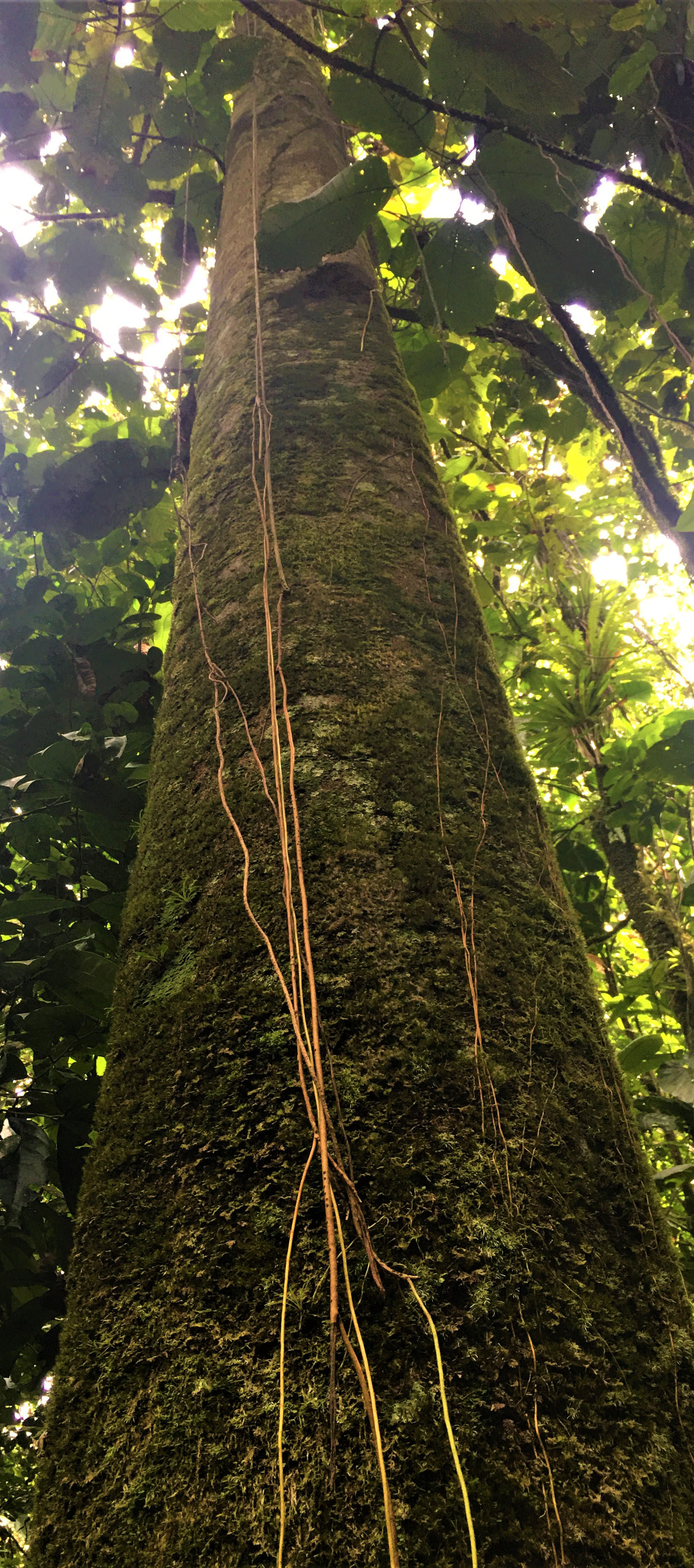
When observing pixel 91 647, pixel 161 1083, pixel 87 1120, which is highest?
pixel 91 647

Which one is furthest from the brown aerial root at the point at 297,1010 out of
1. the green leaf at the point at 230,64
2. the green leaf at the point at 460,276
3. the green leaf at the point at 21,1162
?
the green leaf at the point at 230,64

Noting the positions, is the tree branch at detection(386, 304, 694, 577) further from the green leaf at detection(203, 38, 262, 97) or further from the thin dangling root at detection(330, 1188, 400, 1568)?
the thin dangling root at detection(330, 1188, 400, 1568)

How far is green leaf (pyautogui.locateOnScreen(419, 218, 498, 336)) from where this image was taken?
146 centimetres

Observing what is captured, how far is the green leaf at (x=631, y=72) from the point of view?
5.11 feet

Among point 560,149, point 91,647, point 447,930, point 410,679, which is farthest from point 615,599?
point 447,930

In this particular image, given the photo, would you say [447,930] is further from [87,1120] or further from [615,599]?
→ [615,599]

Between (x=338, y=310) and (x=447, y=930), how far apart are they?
1478 mm

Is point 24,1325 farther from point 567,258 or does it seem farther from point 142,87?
point 142,87

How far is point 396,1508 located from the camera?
44cm

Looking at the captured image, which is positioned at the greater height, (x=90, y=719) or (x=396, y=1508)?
(x=90, y=719)

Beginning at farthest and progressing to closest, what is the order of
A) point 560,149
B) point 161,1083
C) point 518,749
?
point 560,149 < point 518,749 < point 161,1083

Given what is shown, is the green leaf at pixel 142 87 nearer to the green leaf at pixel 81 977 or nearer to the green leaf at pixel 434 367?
the green leaf at pixel 434 367

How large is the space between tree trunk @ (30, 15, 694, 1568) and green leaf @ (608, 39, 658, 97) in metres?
1.30

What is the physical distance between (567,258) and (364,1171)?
1.73 meters
